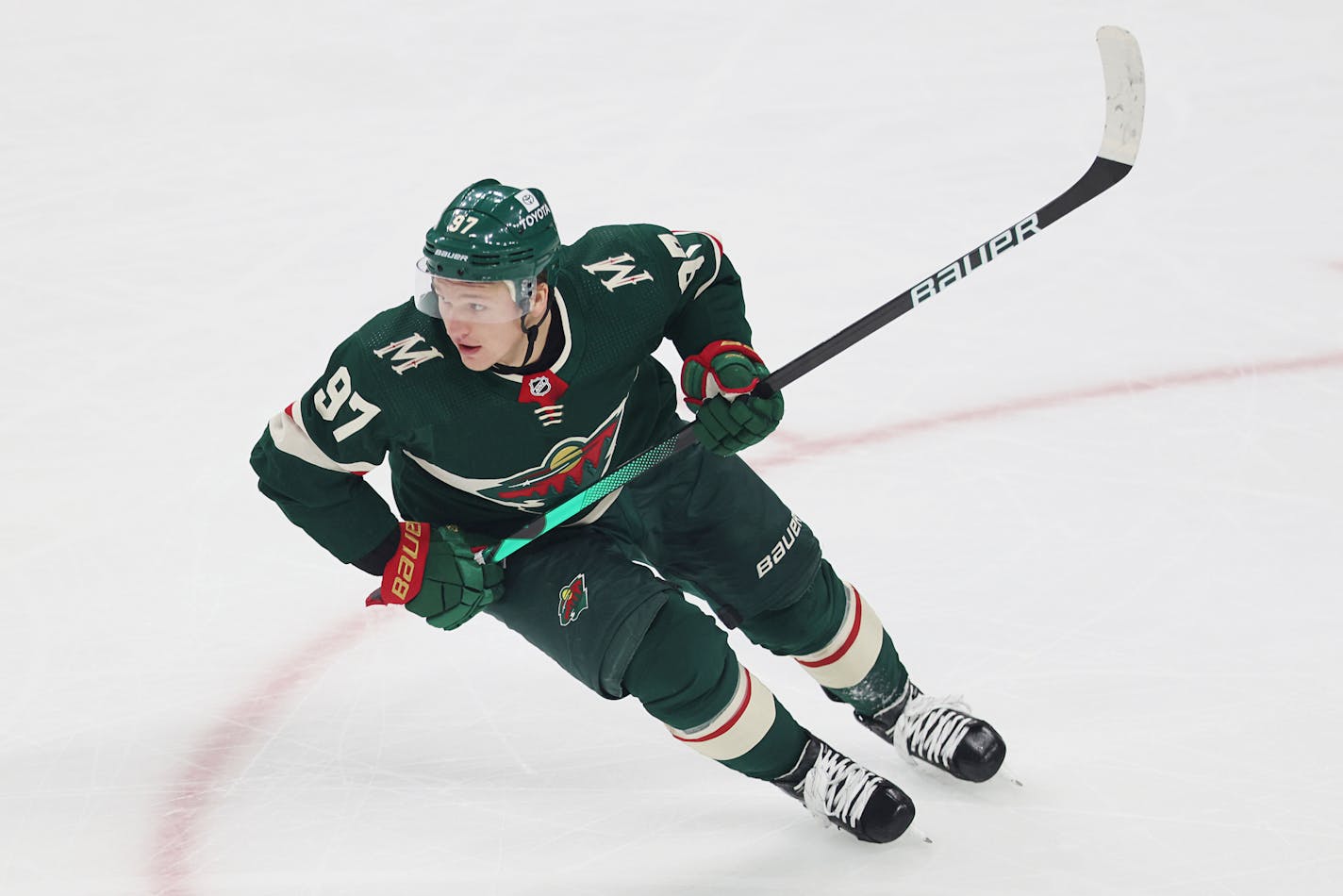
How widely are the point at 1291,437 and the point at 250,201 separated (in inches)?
139

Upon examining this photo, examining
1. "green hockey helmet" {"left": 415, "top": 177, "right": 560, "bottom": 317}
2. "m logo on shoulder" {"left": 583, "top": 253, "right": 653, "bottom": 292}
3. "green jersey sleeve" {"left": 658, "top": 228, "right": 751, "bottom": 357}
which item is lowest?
"green jersey sleeve" {"left": 658, "top": 228, "right": 751, "bottom": 357}

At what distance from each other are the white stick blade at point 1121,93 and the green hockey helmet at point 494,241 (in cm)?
90

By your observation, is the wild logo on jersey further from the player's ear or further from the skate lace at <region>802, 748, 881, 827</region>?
the skate lace at <region>802, 748, 881, 827</region>

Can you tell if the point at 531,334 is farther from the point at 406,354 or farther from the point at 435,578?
the point at 435,578

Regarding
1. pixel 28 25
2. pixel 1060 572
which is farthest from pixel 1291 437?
pixel 28 25

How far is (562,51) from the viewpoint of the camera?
260 inches

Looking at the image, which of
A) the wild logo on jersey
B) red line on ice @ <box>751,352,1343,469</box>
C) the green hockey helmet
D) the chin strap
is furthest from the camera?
red line on ice @ <box>751,352,1343,469</box>

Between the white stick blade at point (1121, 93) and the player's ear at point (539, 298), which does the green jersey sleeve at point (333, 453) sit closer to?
the player's ear at point (539, 298)

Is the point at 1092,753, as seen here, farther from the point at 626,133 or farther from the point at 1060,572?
the point at 626,133

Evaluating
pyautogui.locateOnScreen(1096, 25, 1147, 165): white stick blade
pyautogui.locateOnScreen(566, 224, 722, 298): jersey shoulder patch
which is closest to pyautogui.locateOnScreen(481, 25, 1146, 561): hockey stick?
pyautogui.locateOnScreen(1096, 25, 1147, 165): white stick blade

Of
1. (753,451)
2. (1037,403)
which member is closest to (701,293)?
(753,451)

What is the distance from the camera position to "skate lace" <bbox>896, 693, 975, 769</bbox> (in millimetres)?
2656

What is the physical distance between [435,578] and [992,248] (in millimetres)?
1051

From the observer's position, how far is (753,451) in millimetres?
3959
